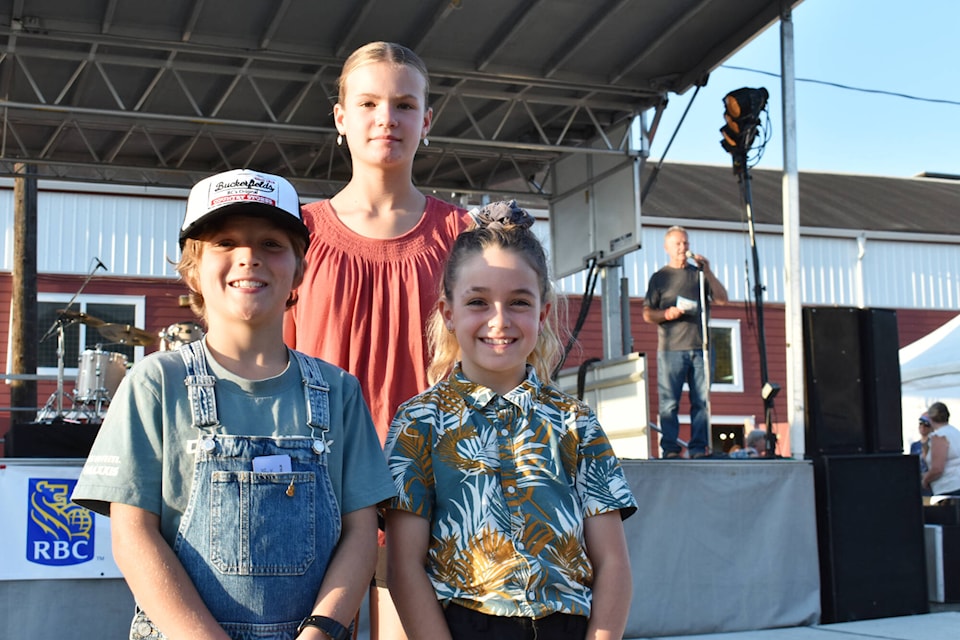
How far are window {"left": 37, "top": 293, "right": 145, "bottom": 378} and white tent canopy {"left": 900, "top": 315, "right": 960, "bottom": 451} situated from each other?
11.8 metres

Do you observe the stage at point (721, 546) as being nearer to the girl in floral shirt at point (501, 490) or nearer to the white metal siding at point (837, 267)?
the girl in floral shirt at point (501, 490)

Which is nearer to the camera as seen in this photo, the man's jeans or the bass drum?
the man's jeans

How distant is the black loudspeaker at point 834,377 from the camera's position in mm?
6086

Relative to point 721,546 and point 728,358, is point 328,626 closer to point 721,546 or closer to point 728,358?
point 721,546

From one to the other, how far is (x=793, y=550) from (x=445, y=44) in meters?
5.74

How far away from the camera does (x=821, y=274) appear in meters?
24.5

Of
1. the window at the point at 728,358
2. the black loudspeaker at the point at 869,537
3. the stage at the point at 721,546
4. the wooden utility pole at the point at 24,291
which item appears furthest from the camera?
the window at the point at 728,358

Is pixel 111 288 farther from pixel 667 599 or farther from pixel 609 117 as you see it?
pixel 667 599

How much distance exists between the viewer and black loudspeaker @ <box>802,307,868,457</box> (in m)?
6.09

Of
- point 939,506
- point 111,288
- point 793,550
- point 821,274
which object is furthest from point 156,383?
point 821,274

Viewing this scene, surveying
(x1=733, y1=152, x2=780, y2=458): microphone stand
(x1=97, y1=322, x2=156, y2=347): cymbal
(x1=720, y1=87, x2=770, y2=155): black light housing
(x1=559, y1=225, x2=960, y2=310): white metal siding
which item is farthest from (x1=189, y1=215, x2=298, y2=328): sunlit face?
(x1=559, y1=225, x2=960, y2=310): white metal siding

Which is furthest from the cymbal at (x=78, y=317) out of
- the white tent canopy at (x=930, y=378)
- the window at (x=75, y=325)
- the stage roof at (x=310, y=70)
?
the white tent canopy at (x=930, y=378)

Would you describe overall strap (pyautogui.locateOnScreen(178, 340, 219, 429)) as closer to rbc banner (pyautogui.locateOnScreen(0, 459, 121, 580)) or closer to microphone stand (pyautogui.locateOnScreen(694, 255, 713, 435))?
rbc banner (pyautogui.locateOnScreen(0, 459, 121, 580))

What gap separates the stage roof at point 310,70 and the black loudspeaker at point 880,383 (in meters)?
3.21
